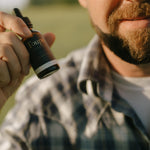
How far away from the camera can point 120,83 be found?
8.02 ft

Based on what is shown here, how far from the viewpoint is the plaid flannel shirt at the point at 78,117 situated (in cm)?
229

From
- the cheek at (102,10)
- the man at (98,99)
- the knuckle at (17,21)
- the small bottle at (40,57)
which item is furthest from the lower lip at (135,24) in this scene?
the knuckle at (17,21)

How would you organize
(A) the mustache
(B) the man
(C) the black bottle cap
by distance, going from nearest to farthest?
(C) the black bottle cap → (A) the mustache → (B) the man

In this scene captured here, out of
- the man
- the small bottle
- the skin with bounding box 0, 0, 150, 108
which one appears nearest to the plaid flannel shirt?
the man

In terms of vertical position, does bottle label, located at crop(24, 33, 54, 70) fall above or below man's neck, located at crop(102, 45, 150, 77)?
above

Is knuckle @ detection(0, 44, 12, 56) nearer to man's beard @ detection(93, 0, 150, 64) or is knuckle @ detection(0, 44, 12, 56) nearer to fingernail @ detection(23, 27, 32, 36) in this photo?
fingernail @ detection(23, 27, 32, 36)

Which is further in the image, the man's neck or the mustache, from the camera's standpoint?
the man's neck

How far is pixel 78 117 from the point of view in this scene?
2420mm

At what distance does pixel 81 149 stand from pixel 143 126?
593 millimetres

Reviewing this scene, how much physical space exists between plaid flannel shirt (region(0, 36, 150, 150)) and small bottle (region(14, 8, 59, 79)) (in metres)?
0.70

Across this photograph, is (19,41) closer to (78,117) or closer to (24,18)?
(24,18)

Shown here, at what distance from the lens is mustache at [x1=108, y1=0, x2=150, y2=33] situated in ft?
6.41

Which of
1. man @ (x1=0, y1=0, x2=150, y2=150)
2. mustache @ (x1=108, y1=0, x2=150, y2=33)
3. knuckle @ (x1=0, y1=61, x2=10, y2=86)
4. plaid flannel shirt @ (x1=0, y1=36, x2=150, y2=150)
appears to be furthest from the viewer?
plaid flannel shirt @ (x1=0, y1=36, x2=150, y2=150)

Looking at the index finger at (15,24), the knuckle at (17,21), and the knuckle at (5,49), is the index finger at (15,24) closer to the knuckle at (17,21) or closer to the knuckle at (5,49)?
the knuckle at (17,21)
